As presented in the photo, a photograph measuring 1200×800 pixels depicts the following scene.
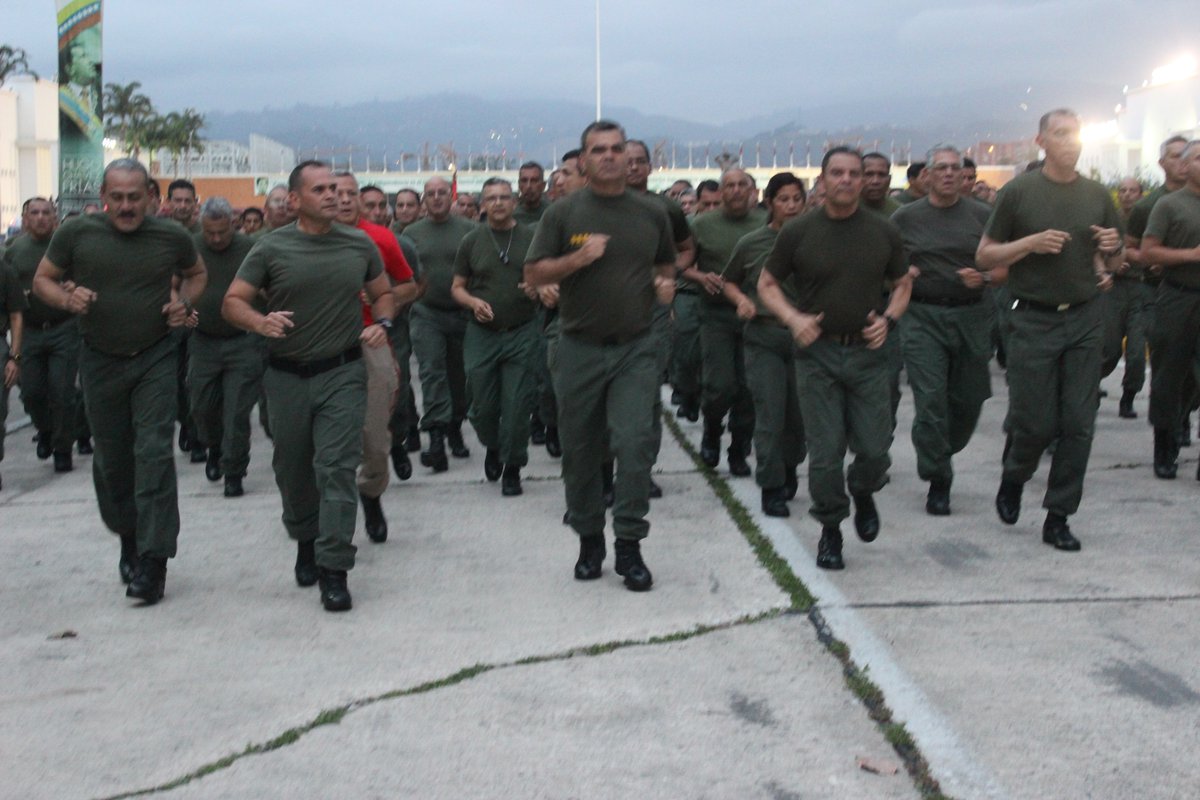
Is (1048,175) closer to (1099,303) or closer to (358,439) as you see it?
(1099,303)

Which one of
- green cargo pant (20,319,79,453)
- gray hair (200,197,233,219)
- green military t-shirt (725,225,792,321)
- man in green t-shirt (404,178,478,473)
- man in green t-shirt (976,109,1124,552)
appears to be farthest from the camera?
green cargo pant (20,319,79,453)

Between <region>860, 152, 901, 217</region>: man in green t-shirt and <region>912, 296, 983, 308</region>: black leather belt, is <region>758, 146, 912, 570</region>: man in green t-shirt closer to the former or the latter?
<region>912, 296, 983, 308</region>: black leather belt

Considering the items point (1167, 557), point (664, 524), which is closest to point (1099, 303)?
point (1167, 557)

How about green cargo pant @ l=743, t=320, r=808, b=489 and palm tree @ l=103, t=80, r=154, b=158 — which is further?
palm tree @ l=103, t=80, r=154, b=158

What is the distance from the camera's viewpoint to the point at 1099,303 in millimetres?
7742

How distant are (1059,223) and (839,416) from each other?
4.90 ft

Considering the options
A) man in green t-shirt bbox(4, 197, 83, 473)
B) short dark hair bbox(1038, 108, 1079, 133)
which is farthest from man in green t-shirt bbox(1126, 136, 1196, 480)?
man in green t-shirt bbox(4, 197, 83, 473)

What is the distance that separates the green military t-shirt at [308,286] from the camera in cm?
693

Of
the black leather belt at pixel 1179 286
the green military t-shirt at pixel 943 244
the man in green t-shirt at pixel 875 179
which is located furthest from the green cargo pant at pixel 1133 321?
the green military t-shirt at pixel 943 244

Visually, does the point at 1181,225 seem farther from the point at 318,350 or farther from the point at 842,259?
the point at 318,350

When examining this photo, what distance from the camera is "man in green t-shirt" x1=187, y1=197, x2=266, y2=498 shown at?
1009 cm

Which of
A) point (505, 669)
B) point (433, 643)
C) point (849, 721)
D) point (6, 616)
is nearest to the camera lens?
point (849, 721)

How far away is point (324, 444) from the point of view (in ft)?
22.8

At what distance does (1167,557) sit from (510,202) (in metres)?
4.81
